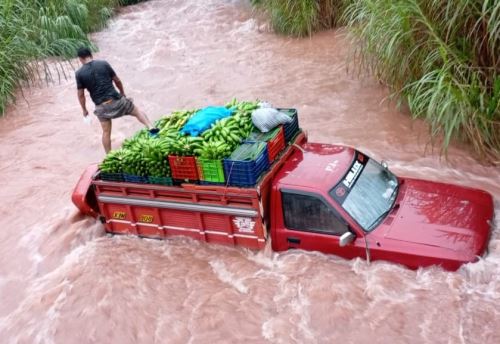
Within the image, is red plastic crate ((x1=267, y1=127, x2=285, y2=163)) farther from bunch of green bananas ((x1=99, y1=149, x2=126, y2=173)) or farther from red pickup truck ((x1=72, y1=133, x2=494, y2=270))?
bunch of green bananas ((x1=99, y1=149, x2=126, y2=173))

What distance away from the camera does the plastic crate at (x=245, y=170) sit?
18.2ft

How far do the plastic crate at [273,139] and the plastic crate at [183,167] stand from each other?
72cm

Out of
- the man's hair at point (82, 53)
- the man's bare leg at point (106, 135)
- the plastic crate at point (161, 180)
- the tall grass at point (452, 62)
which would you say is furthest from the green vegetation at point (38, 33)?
the tall grass at point (452, 62)

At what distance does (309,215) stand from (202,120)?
1813 millimetres

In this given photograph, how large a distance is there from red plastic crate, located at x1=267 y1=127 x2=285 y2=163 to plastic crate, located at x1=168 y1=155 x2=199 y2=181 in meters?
0.86

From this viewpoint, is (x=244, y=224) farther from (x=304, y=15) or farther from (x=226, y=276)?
(x=304, y=15)

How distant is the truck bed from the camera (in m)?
5.77

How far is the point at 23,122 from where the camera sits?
11680 millimetres

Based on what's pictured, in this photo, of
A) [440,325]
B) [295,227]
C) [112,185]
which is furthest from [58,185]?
[440,325]

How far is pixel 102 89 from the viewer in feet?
27.4

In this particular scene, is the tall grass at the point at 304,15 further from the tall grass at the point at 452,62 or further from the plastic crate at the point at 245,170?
the plastic crate at the point at 245,170

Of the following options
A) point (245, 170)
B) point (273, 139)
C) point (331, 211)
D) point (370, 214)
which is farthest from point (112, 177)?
point (370, 214)

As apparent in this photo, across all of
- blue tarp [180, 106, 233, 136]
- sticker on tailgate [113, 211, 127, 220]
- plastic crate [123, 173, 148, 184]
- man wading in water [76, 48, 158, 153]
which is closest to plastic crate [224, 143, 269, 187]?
blue tarp [180, 106, 233, 136]

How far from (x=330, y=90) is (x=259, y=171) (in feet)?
18.5
